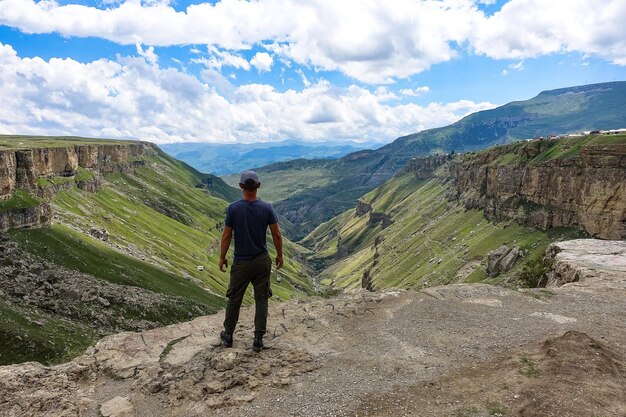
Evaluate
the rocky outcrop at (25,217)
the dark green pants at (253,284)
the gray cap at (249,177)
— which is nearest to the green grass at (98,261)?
the rocky outcrop at (25,217)

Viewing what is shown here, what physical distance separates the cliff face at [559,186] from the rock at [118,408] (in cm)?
10621

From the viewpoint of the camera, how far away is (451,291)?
24.2 meters

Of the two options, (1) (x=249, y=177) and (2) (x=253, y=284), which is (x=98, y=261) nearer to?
(2) (x=253, y=284)

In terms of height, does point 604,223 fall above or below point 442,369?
below

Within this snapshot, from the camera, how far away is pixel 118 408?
13.5 metres

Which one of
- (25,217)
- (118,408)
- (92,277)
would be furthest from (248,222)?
(25,217)

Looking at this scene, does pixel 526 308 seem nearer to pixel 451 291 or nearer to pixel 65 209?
pixel 451 291

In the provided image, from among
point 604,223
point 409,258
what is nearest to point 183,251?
point 409,258

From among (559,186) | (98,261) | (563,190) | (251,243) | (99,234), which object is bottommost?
(98,261)

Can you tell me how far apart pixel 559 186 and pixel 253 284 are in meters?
120

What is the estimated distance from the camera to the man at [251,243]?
596 inches

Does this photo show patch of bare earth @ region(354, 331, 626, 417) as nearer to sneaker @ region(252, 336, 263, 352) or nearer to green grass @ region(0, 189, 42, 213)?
sneaker @ region(252, 336, 263, 352)

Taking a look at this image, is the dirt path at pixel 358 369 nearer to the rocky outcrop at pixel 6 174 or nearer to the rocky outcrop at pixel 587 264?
the rocky outcrop at pixel 587 264

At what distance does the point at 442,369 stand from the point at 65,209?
142604 mm
